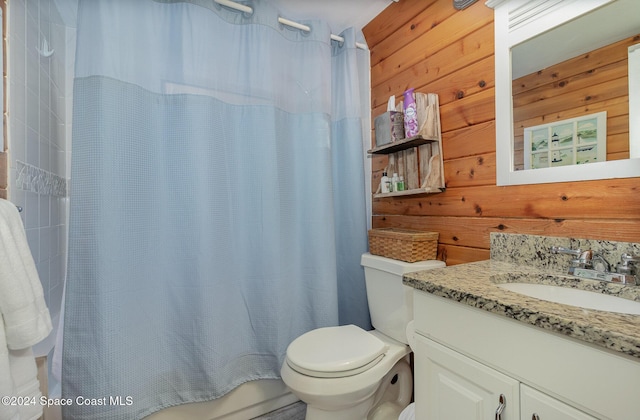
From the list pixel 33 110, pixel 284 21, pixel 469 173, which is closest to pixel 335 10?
pixel 284 21

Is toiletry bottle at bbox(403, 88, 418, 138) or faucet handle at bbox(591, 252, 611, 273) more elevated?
toiletry bottle at bbox(403, 88, 418, 138)

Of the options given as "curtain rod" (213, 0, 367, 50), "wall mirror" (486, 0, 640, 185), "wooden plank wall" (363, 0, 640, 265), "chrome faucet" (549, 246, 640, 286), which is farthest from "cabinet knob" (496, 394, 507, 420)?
"curtain rod" (213, 0, 367, 50)

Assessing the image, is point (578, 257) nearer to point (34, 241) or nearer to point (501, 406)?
point (501, 406)

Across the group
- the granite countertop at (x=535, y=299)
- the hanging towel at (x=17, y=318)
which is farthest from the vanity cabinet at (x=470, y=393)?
the hanging towel at (x=17, y=318)

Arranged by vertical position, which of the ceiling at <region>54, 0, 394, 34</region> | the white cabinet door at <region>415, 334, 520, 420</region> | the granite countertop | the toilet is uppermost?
the ceiling at <region>54, 0, 394, 34</region>

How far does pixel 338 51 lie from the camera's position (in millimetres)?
1821

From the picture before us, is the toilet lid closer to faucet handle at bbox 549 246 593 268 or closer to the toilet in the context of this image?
the toilet

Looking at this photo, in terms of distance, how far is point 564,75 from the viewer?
39.6 inches

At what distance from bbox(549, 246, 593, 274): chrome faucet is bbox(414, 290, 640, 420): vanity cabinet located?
452 millimetres

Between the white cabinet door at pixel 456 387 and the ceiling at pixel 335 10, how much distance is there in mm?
1743

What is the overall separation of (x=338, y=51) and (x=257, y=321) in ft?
5.39

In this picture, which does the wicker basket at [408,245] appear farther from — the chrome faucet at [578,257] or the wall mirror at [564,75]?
the chrome faucet at [578,257]

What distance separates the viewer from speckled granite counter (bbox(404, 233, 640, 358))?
1.74 feet

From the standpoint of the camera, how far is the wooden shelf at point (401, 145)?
4.61ft
